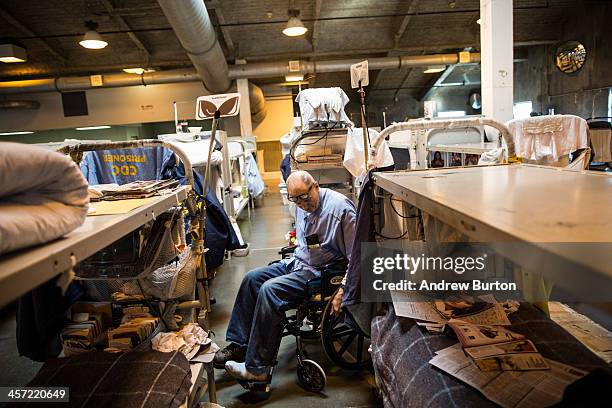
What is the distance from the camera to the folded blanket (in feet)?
2.56

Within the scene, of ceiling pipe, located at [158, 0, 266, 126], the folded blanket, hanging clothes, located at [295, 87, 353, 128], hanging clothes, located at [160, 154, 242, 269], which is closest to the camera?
the folded blanket

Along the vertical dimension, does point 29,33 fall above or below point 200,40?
above

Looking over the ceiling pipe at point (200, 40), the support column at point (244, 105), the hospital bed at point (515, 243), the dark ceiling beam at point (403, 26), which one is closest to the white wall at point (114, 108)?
the ceiling pipe at point (200, 40)

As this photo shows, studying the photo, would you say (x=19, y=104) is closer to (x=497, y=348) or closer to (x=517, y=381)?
(x=497, y=348)

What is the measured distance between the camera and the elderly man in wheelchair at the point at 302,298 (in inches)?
103

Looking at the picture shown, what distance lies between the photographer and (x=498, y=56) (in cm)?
485

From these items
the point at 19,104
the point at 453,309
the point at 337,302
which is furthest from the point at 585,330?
the point at 19,104

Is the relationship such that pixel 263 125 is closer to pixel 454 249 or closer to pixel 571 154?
pixel 571 154

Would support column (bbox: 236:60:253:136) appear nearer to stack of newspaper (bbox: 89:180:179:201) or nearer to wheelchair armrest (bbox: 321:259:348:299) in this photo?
wheelchair armrest (bbox: 321:259:348:299)

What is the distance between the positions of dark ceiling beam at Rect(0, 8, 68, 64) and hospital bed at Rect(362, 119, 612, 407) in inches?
351

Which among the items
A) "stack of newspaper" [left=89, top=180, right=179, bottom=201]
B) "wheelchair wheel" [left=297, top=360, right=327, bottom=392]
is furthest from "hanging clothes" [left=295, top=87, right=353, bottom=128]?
"stack of newspaper" [left=89, top=180, right=179, bottom=201]

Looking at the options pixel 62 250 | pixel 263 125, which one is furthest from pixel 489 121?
pixel 263 125

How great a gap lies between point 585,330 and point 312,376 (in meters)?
1.52

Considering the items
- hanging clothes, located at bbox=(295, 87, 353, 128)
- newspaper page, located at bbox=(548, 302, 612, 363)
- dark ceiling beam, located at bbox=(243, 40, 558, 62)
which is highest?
dark ceiling beam, located at bbox=(243, 40, 558, 62)
